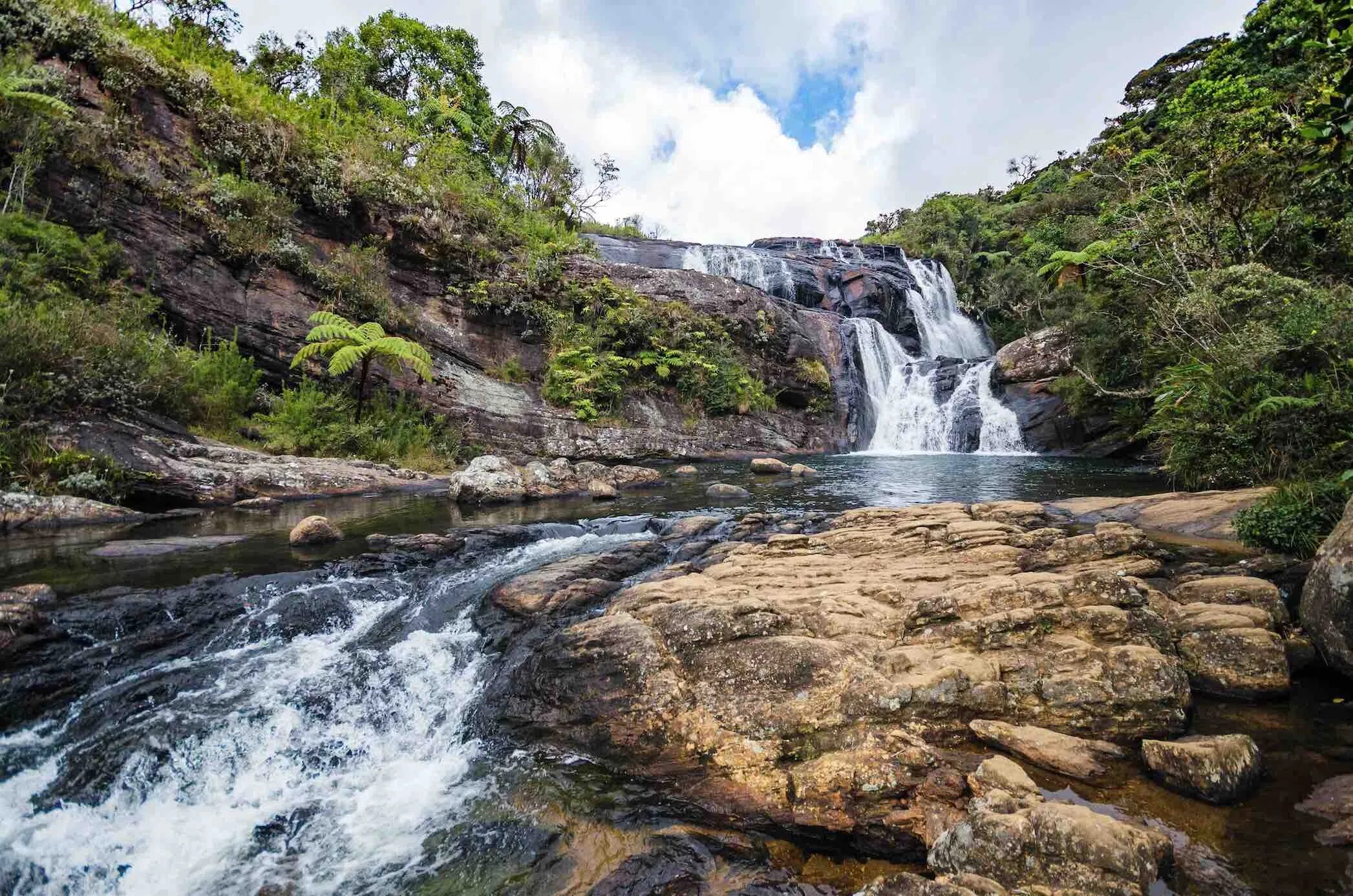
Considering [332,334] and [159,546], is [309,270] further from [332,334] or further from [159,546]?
[159,546]

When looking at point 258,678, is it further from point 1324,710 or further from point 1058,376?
point 1058,376

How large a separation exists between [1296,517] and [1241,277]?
210 inches

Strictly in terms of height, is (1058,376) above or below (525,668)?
above

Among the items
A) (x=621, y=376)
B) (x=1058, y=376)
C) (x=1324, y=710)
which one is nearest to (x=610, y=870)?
(x=1324, y=710)

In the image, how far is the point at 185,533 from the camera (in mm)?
7539

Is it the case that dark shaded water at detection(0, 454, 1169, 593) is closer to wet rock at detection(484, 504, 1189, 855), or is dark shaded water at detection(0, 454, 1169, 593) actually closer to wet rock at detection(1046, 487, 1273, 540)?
wet rock at detection(1046, 487, 1273, 540)

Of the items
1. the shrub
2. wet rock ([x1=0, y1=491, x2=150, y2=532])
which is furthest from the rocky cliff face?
wet rock ([x1=0, y1=491, x2=150, y2=532])

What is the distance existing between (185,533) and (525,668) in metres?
6.28

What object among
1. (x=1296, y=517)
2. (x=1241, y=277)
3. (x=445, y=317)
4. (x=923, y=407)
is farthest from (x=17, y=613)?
(x=923, y=407)

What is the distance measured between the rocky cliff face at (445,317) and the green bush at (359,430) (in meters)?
0.84

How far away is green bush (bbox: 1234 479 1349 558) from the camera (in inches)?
196

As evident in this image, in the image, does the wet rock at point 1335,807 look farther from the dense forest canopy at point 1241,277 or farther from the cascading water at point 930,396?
the cascading water at point 930,396

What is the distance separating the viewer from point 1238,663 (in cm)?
354

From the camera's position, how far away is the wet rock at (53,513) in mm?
7285
